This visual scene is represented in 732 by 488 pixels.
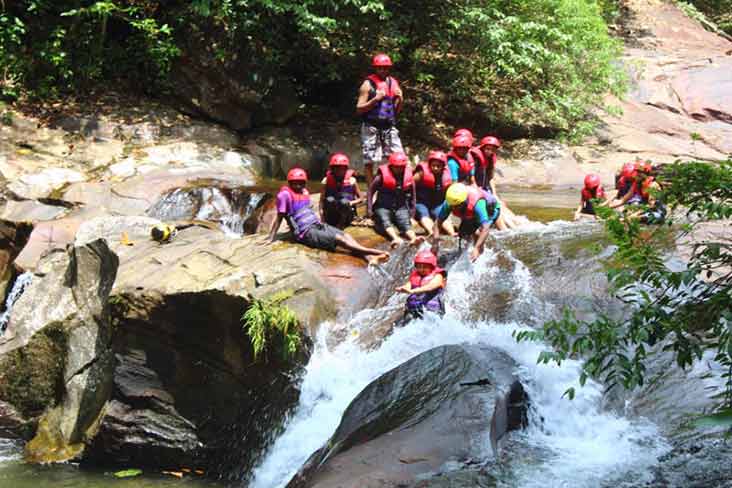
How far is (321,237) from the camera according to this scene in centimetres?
821

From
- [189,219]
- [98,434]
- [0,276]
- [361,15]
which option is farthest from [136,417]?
[361,15]

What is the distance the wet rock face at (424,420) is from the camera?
4480mm

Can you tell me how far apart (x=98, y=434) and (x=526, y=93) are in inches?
433

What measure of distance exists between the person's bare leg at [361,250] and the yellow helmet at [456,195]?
35.8 inches

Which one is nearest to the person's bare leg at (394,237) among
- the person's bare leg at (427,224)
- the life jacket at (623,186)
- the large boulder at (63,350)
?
the person's bare leg at (427,224)

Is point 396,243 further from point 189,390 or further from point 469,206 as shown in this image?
point 189,390

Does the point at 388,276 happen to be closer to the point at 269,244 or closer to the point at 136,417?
the point at 269,244

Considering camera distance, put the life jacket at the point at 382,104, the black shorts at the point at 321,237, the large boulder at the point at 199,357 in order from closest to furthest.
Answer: the large boulder at the point at 199,357
the black shorts at the point at 321,237
the life jacket at the point at 382,104

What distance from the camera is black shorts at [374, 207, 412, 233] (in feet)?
28.7

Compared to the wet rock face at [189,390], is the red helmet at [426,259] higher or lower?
higher

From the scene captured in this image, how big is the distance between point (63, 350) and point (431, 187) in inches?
191

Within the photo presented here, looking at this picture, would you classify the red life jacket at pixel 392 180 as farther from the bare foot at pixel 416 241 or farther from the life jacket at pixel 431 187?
the bare foot at pixel 416 241

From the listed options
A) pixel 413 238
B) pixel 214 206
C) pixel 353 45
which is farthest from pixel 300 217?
pixel 353 45

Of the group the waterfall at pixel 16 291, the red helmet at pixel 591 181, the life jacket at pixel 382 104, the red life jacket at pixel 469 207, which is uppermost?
the life jacket at pixel 382 104
